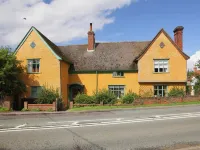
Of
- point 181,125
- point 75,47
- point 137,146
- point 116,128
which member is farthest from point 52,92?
point 137,146

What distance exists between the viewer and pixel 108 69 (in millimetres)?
26797

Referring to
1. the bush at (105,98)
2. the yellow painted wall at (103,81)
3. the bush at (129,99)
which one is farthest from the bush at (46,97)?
the bush at (129,99)

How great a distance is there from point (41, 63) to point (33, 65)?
117 centimetres

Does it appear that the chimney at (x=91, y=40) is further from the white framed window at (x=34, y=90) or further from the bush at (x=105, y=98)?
the white framed window at (x=34, y=90)

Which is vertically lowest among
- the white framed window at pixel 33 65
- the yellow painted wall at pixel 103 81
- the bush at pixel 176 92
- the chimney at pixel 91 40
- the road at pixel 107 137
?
the road at pixel 107 137

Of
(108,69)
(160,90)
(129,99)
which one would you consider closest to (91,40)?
(108,69)

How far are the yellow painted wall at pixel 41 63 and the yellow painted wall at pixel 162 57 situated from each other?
1012 cm

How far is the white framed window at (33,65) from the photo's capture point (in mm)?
25188

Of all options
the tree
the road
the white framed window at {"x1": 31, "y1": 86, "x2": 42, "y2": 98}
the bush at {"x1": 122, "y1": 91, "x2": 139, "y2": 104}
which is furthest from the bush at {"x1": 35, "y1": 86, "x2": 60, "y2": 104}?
the road

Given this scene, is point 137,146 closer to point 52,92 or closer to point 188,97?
point 52,92

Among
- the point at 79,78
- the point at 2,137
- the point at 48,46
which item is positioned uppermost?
the point at 48,46

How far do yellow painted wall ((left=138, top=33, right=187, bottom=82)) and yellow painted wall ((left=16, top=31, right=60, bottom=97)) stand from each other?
33.2 ft

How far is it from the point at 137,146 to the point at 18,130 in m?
6.06

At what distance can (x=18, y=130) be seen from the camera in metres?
10.3
